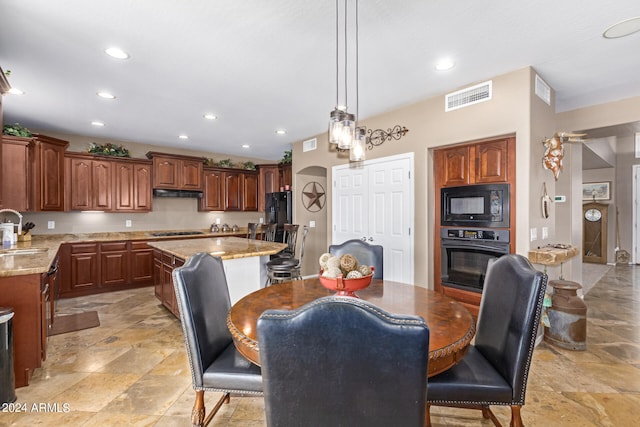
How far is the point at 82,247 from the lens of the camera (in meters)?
4.57

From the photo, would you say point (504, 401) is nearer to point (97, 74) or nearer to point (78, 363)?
point (78, 363)

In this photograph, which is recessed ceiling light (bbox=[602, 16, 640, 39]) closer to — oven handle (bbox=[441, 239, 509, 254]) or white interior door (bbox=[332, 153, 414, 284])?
oven handle (bbox=[441, 239, 509, 254])

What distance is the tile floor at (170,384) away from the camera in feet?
6.22

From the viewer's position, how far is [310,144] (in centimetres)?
532

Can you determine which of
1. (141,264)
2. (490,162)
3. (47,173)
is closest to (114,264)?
(141,264)

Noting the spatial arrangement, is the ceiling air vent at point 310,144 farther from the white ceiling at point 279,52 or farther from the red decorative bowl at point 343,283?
the red decorative bowl at point 343,283

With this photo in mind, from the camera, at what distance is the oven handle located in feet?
10.0

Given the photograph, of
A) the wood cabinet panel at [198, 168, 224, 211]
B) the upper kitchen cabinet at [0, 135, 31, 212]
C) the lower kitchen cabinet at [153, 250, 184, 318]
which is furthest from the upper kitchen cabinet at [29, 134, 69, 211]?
the wood cabinet panel at [198, 168, 224, 211]

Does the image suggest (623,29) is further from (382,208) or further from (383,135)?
(382,208)

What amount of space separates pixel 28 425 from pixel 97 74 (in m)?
2.85

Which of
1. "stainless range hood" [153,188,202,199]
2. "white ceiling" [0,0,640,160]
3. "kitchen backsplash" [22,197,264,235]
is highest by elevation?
"white ceiling" [0,0,640,160]

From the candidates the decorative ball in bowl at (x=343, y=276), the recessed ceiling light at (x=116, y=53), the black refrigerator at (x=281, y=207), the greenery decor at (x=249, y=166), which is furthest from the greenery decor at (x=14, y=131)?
the decorative ball in bowl at (x=343, y=276)

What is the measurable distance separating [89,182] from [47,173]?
23.3 inches

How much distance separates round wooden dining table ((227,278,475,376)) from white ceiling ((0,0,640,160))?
1.86m
